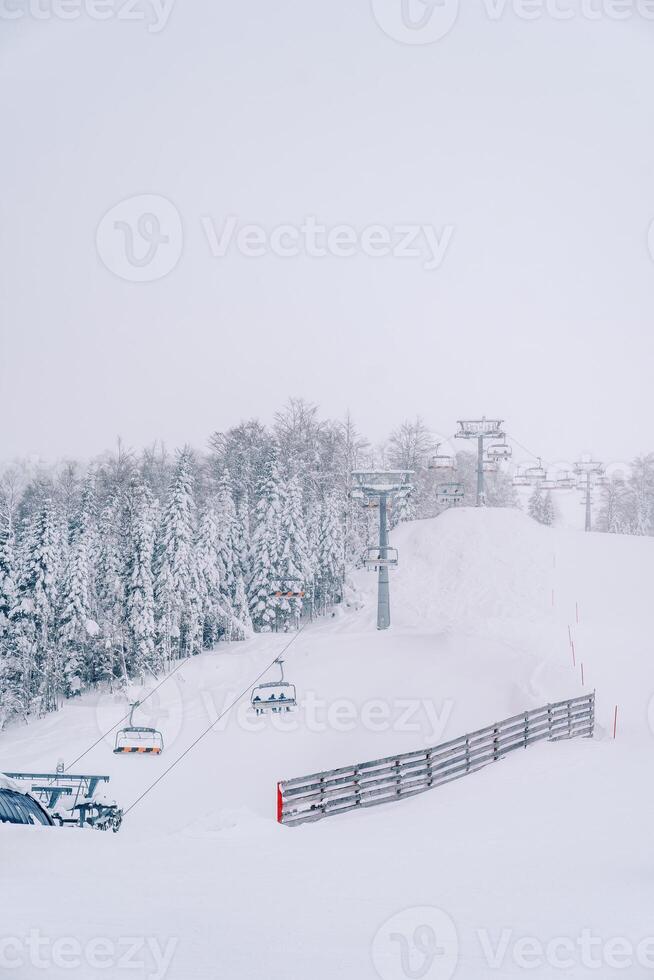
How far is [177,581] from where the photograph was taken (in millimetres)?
35719

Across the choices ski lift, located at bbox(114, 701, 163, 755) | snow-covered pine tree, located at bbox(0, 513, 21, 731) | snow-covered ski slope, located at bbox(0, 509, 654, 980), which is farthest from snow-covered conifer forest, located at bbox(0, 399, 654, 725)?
ski lift, located at bbox(114, 701, 163, 755)

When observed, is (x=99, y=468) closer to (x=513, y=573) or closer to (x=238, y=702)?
(x=238, y=702)

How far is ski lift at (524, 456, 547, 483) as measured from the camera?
146 feet

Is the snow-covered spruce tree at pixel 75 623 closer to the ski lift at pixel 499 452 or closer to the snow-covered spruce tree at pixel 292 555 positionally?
the snow-covered spruce tree at pixel 292 555

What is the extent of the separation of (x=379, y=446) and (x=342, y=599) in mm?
32181

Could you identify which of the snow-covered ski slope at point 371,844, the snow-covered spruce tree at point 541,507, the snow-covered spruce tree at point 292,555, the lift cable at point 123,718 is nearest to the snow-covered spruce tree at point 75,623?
the lift cable at point 123,718

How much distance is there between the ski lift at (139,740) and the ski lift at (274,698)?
367 centimetres

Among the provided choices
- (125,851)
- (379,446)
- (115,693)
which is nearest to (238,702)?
(115,693)

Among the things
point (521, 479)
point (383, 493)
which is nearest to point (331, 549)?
point (383, 493)

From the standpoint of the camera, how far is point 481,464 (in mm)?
43312

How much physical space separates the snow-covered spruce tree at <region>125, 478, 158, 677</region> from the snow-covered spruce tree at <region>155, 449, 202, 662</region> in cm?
66

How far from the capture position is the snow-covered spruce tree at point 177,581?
35594 mm

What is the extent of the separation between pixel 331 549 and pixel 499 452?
→ 13963mm

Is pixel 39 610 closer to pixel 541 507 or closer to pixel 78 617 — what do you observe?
pixel 78 617
